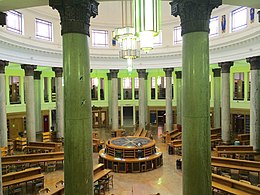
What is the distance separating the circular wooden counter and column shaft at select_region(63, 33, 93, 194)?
25.5 ft

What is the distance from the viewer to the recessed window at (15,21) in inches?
495

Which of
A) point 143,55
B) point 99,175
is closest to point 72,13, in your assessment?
point 99,175

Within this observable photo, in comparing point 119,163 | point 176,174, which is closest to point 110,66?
point 119,163

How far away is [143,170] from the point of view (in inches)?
460

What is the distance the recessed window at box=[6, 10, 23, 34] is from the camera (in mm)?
12578

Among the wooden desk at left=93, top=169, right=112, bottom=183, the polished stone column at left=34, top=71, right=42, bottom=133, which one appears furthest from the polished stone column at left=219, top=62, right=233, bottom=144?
the polished stone column at left=34, top=71, right=42, bottom=133

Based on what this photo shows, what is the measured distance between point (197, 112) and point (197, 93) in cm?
31

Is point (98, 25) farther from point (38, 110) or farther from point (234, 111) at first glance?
point (234, 111)

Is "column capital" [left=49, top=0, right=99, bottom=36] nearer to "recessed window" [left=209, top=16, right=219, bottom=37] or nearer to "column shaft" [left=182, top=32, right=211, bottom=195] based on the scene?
"column shaft" [left=182, top=32, right=211, bottom=195]

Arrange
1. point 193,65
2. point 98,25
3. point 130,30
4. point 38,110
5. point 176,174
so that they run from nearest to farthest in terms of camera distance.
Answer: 1. point 193,65
2. point 130,30
3. point 176,174
4. point 98,25
5. point 38,110

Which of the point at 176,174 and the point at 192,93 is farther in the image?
the point at 176,174

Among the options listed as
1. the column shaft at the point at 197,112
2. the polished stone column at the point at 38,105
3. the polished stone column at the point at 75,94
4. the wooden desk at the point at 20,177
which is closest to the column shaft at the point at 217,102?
the wooden desk at the point at 20,177

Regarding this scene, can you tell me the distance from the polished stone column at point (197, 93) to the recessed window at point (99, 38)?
14.6m

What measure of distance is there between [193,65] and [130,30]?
3.23m
